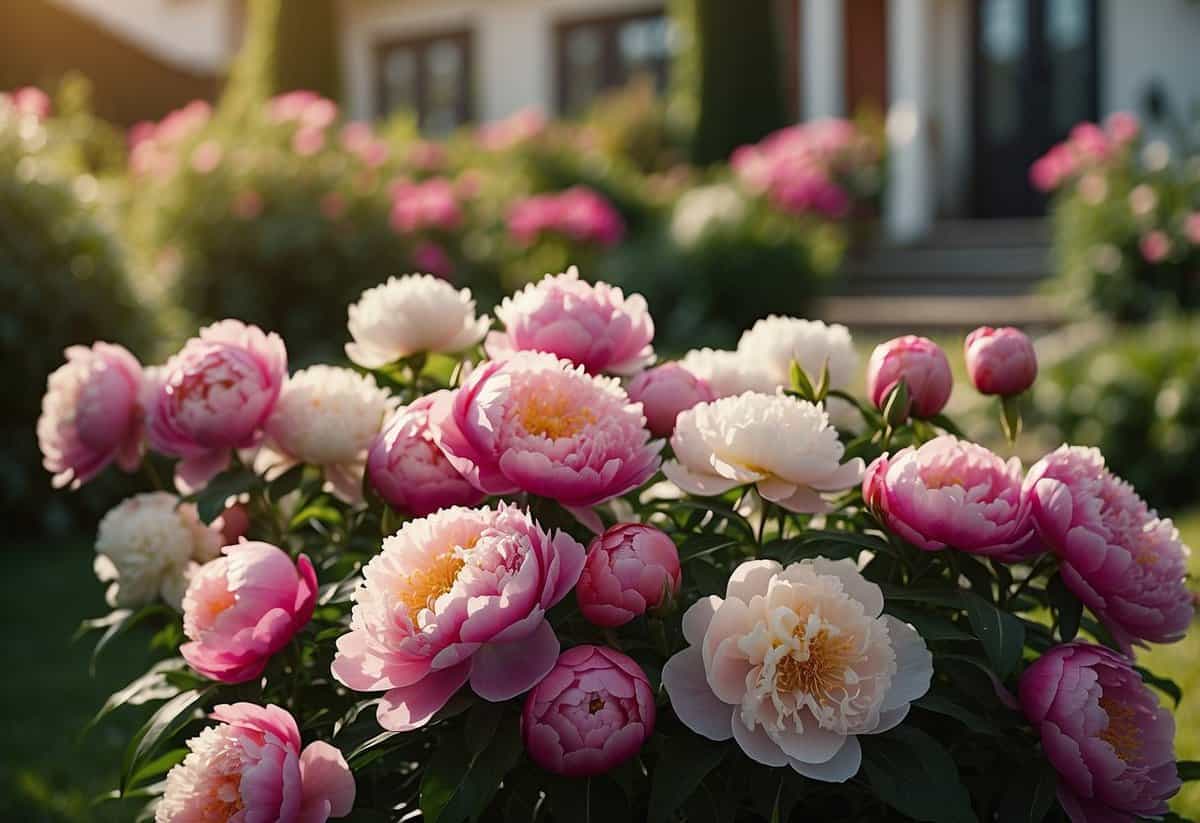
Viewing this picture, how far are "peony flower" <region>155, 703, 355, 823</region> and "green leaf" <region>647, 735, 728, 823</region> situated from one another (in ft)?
0.97

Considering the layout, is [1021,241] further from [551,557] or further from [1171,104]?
[551,557]

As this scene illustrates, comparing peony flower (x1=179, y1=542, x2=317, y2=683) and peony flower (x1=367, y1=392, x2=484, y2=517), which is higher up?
peony flower (x1=367, y1=392, x2=484, y2=517)

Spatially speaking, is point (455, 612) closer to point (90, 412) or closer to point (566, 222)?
point (90, 412)

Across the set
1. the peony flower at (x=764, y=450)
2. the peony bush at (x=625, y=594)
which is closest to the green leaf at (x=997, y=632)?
the peony bush at (x=625, y=594)

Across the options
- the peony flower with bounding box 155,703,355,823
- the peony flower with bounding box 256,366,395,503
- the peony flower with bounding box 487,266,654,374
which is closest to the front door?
the peony flower with bounding box 487,266,654,374

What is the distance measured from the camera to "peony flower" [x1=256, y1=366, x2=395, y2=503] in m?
1.53

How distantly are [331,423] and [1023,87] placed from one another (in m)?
12.5

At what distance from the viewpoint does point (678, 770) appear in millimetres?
1169

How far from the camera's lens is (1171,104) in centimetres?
1196

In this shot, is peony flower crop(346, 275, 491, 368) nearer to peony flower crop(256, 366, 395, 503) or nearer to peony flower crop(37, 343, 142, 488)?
peony flower crop(256, 366, 395, 503)

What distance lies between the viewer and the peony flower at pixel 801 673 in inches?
45.4

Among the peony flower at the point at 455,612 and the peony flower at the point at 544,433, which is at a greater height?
the peony flower at the point at 544,433

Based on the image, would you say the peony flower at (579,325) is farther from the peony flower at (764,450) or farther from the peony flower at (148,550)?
the peony flower at (148,550)

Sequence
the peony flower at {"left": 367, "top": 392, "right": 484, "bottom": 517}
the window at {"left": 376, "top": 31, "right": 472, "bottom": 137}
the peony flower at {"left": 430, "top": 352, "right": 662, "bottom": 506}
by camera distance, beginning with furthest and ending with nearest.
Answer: the window at {"left": 376, "top": 31, "right": 472, "bottom": 137}, the peony flower at {"left": 367, "top": 392, "right": 484, "bottom": 517}, the peony flower at {"left": 430, "top": 352, "right": 662, "bottom": 506}
